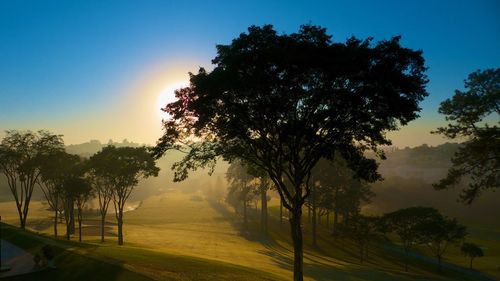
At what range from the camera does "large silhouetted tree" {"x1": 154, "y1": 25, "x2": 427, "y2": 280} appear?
2369 cm

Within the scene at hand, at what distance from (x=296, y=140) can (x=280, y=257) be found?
136ft

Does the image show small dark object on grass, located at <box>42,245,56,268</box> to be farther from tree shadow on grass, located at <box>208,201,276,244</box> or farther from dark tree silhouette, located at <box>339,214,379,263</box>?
tree shadow on grass, located at <box>208,201,276,244</box>

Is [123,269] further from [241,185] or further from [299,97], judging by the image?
[241,185]

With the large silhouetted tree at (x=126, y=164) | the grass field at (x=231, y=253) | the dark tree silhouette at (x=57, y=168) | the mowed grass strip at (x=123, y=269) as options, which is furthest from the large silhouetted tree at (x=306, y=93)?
the dark tree silhouette at (x=57, y=168)

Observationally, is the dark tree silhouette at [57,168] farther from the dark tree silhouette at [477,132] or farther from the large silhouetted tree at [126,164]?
the dark tree silhouette at [477,132]

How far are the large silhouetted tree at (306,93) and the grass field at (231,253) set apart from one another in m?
13.1

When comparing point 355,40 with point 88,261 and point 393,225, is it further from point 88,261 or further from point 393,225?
point 393,225

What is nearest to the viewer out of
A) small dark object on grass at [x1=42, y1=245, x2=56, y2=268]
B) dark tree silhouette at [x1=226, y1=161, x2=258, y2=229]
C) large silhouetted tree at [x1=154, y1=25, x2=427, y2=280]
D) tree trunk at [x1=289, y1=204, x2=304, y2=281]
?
large silhouetted tree at [x1=154, y1=25, x2=427, y2=280]

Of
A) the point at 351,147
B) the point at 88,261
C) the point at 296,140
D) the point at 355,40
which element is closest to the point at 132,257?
the point at 88,261

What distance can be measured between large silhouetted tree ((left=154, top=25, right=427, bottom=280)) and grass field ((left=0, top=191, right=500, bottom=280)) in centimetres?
1306

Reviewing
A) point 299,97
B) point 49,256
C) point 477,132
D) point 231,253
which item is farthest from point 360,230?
point 49,256

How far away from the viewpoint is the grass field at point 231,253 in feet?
115

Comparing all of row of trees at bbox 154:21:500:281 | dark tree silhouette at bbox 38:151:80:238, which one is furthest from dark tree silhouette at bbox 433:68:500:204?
dark tree silhouette at bbox 38:151:80:238

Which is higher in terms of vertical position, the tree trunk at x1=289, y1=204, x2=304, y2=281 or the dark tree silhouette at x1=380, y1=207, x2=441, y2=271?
the tree trunk at x1=289, y1=204, x2=304, y2=281
